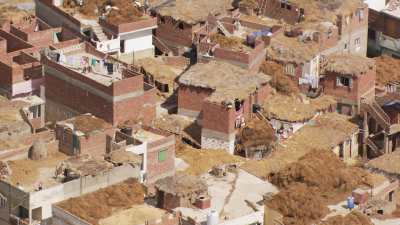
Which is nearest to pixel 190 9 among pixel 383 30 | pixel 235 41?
pixel 235 41

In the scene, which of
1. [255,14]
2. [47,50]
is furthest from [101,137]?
[255,14]

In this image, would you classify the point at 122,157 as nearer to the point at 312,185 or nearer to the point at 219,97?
the point at 312,185

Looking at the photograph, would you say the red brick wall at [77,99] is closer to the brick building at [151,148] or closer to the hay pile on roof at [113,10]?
the brick building at [151,148]

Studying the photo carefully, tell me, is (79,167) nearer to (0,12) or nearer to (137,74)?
(137,74)

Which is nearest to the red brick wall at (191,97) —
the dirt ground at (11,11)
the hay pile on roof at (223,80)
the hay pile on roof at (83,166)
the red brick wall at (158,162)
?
the hay pile on roof at (223,80)

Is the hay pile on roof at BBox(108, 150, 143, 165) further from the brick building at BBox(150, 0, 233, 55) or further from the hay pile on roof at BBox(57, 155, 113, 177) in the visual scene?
the brick building at BBox(150, 0, 233, 55)

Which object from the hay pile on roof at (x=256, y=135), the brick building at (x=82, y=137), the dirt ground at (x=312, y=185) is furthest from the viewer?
the hay pile on roof at (x=256, y=135)

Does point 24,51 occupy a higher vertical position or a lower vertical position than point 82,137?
lower
